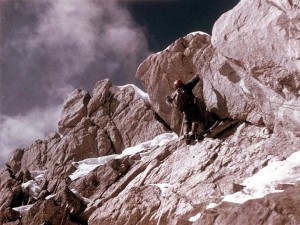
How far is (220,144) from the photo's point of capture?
16.2m

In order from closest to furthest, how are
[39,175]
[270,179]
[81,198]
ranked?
[270,179] → [81,198] → [39,175]

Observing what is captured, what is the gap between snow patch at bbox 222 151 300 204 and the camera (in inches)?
443

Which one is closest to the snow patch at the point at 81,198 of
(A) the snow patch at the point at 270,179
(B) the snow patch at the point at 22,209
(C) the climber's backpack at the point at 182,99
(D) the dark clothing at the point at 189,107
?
(B) the snow patch at the point at 22,209

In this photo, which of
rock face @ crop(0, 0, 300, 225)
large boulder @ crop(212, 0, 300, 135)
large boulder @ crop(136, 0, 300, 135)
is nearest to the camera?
rock face @ crop(0, 0, 300, 225)

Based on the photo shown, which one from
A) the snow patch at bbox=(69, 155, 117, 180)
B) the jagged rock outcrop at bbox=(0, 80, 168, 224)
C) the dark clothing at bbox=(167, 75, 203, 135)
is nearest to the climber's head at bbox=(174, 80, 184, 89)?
the dark clothing at bbox=(167, 75, 203, 135)

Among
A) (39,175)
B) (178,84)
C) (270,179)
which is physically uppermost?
(39,175)

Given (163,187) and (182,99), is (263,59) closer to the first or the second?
(182,99)

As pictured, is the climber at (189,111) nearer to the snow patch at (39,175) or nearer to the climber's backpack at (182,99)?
the climber's backpack at (182,99)

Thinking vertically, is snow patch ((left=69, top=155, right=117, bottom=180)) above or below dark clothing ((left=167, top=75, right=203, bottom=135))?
above

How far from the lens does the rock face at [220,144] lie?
40.0 ft

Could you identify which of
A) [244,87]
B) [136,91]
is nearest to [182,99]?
[244,87]

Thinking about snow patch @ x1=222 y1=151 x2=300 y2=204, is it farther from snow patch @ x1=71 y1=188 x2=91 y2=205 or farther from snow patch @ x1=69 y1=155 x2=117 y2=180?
snow patch @ x1=69 y1=155 x2=117 y2=180

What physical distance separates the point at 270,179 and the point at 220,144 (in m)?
4.39

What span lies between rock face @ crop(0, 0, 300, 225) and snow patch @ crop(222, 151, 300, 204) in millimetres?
271
